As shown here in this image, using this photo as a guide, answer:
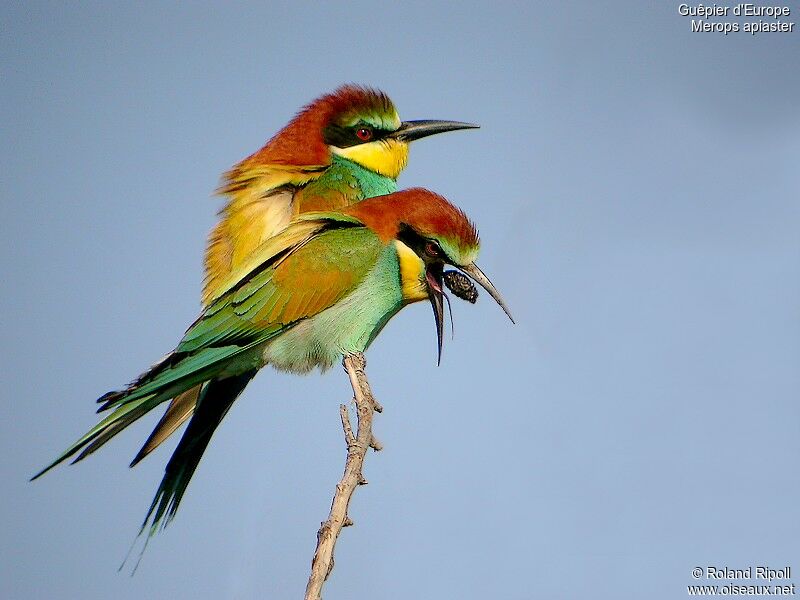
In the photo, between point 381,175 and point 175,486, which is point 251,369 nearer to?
point 175,486

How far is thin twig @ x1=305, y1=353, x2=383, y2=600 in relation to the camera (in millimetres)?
1995

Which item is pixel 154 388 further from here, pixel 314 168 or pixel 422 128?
pixel 422 128

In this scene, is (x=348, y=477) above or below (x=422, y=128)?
below

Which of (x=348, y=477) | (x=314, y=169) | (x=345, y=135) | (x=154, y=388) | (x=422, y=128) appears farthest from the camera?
(x=422, y=128)

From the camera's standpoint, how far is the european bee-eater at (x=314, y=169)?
3.42 metres

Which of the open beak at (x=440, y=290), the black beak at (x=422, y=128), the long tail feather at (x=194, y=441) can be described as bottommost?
the long tail feather at (x=194, y=441)

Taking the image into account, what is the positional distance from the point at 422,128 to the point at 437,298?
1073 mm

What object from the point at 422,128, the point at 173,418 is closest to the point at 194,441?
the point at 173,418

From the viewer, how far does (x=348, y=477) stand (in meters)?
2.20

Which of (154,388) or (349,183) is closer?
(154,388)

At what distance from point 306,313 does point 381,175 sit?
1.00 metres

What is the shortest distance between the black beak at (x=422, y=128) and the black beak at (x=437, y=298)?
96 cm

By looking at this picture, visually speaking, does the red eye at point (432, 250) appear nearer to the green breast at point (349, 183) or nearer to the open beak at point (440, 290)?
the open beak at point (440, 290)

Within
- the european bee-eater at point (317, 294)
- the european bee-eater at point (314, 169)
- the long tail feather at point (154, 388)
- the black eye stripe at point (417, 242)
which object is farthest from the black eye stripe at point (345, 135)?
the long tail feather at point (154, 388)
